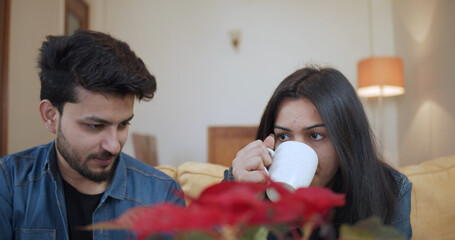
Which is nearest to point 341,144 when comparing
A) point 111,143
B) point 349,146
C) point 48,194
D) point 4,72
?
point 349,146

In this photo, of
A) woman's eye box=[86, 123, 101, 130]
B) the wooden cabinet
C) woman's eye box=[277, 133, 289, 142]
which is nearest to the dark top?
woman's eye box=[86, 123, 101, 130]

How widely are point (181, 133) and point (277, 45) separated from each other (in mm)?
1455

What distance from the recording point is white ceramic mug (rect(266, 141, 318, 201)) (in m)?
0.70

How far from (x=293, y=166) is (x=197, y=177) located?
21.8 inches

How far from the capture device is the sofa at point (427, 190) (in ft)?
3.57

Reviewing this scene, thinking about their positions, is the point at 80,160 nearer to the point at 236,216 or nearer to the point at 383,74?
the point at 236,216

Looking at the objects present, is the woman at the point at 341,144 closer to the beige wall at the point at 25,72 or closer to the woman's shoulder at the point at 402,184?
the woman's shoulder at the point at 402,184

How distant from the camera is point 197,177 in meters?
1.19

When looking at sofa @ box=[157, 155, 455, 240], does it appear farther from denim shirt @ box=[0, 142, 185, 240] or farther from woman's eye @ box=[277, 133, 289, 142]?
woman's eye @ box=[277, 133, 289, 142]

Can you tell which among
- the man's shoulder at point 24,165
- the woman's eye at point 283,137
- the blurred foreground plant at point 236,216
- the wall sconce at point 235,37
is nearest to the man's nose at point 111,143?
the man's shoulder at point 24,165

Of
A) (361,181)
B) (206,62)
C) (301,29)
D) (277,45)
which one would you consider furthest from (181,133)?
(361,181)

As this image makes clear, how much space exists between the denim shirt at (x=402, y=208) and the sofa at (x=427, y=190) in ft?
0.52

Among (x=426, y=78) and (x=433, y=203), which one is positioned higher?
(x=426, y=78)

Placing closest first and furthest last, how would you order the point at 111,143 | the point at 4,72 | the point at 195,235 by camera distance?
the point at 195,235 → the point at 111,143 → the point at 4,72
